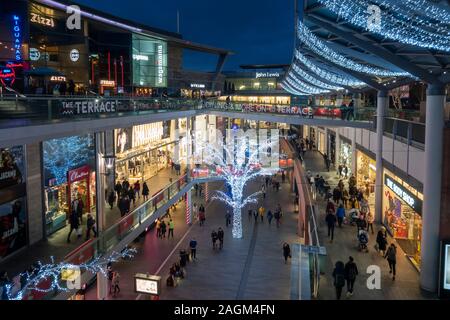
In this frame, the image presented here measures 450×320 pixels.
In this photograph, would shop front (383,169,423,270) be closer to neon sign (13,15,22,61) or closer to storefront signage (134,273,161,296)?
storefront signage (134,273,161,296)

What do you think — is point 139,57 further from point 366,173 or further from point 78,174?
point 366,173

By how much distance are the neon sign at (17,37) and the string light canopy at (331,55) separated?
11.6m

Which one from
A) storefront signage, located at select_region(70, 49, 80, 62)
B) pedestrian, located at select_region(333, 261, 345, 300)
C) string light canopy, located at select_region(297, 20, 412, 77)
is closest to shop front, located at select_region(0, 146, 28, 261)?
pedestrian, located at select_region(333, 261, 345, 300)

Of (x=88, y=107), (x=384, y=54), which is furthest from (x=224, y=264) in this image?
(x=384, y=54)

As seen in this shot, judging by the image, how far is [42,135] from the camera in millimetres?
10594

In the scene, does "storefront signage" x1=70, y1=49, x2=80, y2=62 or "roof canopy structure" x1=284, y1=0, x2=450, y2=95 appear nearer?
"roof canopy structure" x1=284, y1=0, x2=450, y2=95

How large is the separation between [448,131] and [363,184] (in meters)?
11.8

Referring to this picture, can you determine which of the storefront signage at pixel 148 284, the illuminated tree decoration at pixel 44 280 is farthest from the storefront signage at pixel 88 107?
the storefront signage at pixel 148 284

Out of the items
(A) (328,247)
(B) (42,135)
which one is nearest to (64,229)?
(B) (42,135)

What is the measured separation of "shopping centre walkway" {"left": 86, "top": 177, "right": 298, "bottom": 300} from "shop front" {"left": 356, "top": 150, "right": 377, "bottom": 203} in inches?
194

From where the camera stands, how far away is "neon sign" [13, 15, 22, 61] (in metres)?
19.4

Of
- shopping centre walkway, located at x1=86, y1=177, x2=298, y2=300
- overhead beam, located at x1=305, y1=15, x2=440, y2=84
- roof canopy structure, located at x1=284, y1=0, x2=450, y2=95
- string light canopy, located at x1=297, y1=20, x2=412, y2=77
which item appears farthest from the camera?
shopping centre walkway, located at x1=86, y1=177, x2=298, y2=300

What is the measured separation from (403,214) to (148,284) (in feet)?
27.7

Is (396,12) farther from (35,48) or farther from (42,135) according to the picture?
(35,48)
